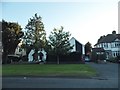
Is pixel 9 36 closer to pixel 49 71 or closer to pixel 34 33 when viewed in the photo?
pixel 34 33

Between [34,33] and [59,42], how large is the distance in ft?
40.8

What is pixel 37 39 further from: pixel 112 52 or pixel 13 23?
pixel 112 52

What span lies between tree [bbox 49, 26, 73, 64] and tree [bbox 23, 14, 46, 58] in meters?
7.87

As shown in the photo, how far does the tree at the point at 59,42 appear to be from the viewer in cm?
6390

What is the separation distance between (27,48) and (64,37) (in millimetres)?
14923

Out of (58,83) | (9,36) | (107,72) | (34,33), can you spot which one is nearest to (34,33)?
(34,33)

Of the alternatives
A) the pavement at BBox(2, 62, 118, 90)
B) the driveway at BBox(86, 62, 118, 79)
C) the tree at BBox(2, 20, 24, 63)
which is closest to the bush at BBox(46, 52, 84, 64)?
the tree at BBox(2, 20, 24, 63)

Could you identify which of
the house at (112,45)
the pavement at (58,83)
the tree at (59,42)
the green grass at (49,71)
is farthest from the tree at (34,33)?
the pavement at (58,83)

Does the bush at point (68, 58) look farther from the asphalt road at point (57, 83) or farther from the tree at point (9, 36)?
the asphalt road at point (57, 83)

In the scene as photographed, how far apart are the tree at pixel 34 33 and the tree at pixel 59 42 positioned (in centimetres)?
787

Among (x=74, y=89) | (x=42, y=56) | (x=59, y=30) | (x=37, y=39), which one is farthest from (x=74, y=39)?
(x=74, y=89)

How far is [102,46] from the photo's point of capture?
10844 cm

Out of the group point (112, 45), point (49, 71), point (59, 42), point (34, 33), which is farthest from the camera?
point (112, 45)

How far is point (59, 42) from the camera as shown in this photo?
2532 inches
